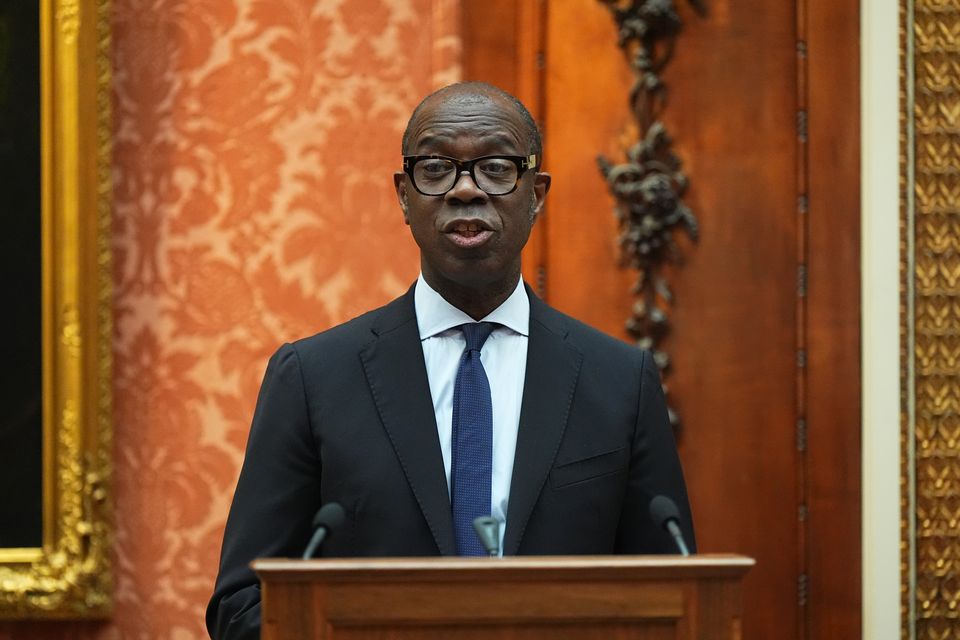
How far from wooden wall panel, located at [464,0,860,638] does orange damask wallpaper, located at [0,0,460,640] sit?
0.58 meters

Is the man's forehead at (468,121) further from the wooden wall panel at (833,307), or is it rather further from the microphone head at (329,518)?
the wooden wall panel at (833,307)

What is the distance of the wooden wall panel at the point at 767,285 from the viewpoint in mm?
A: 2969

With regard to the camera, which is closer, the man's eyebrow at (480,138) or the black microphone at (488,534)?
the black microphone at (488,534)

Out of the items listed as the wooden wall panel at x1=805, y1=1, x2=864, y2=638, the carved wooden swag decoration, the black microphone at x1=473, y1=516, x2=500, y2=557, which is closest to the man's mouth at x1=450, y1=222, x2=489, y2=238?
the black microphone at x1=473, y1=516, x2=500, y2=557

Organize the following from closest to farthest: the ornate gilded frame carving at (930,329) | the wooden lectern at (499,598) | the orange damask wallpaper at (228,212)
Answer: the wooden lectern at (499,598) < the ornate gilded frame carving at (930,329) < the orange damask wallpaper at (228,212)

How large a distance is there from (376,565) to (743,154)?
1.80 metres

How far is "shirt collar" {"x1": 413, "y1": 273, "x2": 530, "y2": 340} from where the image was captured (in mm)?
2045

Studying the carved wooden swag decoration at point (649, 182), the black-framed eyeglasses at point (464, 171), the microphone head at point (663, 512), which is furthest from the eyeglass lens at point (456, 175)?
the carved wooden swag decoration at point (649, 182)

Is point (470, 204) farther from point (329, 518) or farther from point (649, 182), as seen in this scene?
point (649, 182)

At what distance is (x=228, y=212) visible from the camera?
3.08 metres

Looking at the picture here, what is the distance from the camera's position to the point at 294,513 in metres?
1.90

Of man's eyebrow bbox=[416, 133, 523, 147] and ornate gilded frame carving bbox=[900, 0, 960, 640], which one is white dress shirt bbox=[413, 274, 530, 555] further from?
ornate gilded frame carving bbox=[900, 0, 960, 640]

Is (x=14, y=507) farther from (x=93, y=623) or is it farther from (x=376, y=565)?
(x=376, y=565)

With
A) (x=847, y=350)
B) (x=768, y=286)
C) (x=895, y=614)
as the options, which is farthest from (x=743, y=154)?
(x=895, y=614)
